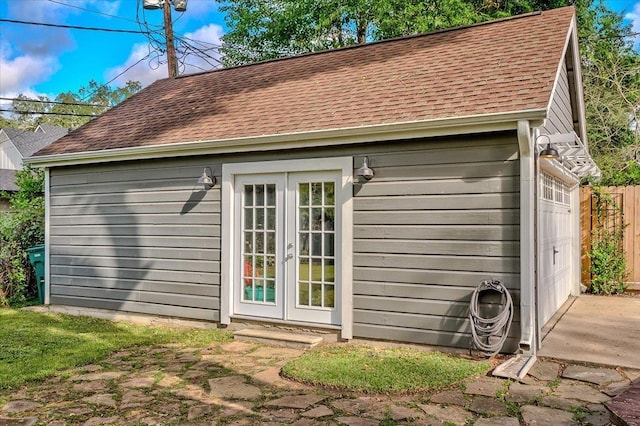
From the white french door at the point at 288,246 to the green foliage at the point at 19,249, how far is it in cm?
451

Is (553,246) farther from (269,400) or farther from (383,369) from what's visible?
(269,400)

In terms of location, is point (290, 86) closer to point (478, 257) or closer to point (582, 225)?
point (478, 257)

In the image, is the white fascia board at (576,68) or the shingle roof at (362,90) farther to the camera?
the white fascia board at (576,68)

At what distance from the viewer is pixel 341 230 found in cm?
590

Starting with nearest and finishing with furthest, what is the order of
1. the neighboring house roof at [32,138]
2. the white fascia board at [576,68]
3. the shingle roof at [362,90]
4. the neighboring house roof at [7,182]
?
1. the shingle roof at [362,90]
2. the white fascia board at [576,68]
3. the neighboring house roof at [7,182]
4. the neighboring house roof at [32,138]

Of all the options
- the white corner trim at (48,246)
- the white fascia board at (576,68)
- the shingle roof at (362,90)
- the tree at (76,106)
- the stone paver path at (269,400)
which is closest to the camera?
the stone paver path at (269,400)

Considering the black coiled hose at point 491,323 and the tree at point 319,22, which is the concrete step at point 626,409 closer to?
the black coiled hose at point 491,323

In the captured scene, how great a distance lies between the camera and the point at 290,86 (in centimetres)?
761

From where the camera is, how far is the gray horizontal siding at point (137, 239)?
271 inches

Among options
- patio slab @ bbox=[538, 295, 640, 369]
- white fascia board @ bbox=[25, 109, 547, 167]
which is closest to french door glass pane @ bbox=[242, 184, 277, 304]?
white fascia board @ bbox=[25, 109, 547, 167]

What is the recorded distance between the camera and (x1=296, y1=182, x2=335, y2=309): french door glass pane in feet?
19.8

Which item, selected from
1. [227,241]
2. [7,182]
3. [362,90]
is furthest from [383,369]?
[7,182]

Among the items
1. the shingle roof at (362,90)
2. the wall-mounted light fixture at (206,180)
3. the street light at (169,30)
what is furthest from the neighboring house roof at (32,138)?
the wall-mounted light fixture at (206,180)

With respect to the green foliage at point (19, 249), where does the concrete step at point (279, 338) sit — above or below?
below
